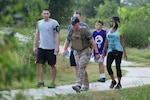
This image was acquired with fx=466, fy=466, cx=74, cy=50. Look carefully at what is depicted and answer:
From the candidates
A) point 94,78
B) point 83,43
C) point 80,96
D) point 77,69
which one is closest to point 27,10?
point 80,96

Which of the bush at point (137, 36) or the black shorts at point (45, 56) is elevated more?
the black shorts at point (45, 56)

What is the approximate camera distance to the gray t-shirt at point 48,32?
33.7ft

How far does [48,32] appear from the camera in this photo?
10312 millimetres

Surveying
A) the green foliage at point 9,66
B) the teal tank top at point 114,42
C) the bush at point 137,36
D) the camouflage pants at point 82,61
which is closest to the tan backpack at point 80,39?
the camouflage pants at point 82,61

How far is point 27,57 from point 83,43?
3.44m

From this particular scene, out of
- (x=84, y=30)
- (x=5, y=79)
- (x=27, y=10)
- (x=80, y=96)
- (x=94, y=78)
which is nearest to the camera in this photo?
(x=5, y=79)

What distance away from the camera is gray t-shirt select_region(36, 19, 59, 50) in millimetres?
10266

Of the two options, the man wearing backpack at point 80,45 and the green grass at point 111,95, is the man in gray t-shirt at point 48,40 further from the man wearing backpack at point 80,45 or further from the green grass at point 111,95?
the green grass at point 111,95

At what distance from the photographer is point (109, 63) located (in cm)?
1077

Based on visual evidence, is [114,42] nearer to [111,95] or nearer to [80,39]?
[80,39]

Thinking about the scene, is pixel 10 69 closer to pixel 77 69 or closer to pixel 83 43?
pixel 83 43

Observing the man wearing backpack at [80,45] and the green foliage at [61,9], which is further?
the green foliage at [61,9]

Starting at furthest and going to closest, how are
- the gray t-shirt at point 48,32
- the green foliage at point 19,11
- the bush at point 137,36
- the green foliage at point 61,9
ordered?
the green foliage at point 61,9 < the bush at point 137,36 < the gray t-shirt at point 48,32 < the green foliage at point 19,11

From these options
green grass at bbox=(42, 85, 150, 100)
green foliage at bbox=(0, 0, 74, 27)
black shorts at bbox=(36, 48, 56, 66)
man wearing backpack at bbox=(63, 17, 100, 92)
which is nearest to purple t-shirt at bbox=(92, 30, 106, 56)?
A: black shorts at bbox=(36, 48, 56, 66)
